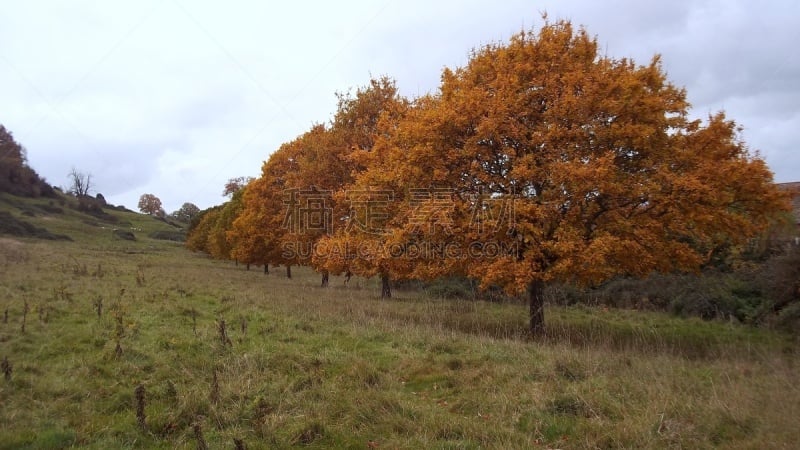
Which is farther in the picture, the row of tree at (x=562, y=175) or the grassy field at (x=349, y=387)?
the row of tree at (x=562, y=175)

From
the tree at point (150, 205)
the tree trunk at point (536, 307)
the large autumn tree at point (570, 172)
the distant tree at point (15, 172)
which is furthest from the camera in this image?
the tree at point (150, 205)

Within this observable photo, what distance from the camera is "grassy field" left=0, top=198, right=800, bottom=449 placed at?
5648mm

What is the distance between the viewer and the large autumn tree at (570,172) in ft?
37.5

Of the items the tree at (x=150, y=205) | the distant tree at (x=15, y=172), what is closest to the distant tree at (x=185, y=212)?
the tree at (x=150, y=205)

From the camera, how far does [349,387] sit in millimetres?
7516

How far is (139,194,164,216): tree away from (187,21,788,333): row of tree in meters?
165

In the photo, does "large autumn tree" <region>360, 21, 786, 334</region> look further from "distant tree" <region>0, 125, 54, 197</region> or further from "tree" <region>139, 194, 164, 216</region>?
"tree" <region>139, 194, 164, 216</region>

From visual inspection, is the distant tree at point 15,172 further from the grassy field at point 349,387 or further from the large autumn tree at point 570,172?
the large autumn tree at point 570,172

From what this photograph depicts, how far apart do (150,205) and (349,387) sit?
17297cm

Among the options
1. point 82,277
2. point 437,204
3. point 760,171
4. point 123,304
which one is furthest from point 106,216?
point 760,171

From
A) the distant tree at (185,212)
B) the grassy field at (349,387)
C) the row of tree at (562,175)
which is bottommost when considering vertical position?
the grassy field at (349,387)

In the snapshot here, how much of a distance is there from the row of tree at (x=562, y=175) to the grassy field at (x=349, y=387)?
8.00 feet

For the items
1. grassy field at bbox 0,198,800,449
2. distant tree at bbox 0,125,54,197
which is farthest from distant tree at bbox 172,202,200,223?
grassy field at bbox 0,198,800,449

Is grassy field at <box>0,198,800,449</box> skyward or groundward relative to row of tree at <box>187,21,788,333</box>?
groundward
